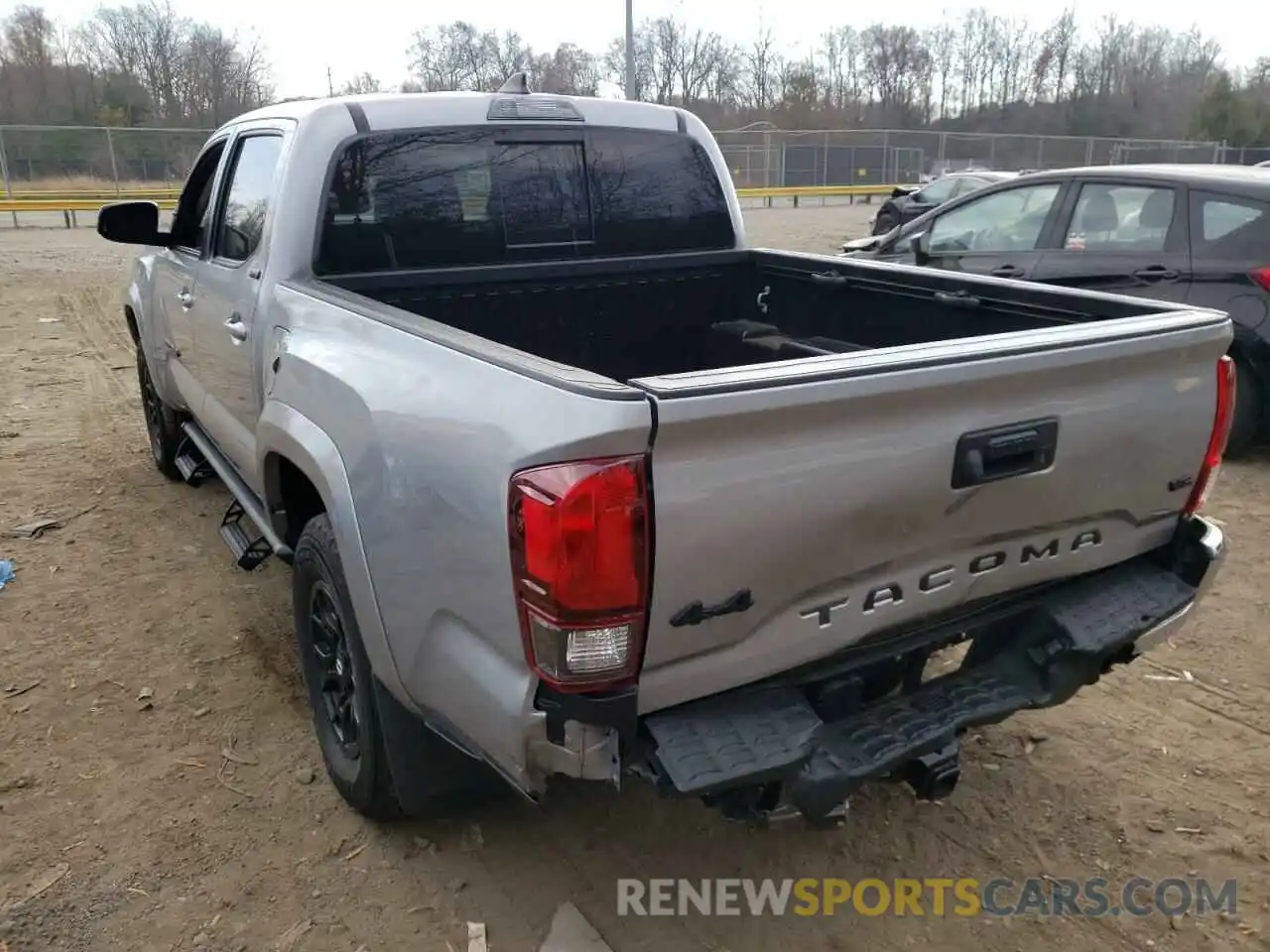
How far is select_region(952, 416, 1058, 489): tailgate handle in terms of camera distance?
2.29 meters

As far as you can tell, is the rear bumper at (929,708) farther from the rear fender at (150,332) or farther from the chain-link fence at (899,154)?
the chain-link fence at (899,154)

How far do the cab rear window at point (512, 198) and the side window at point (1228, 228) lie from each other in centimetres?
364

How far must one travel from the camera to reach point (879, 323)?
3770 millimetres

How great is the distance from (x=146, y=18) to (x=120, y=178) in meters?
31.0

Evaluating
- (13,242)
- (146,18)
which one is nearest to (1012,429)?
(13,242)

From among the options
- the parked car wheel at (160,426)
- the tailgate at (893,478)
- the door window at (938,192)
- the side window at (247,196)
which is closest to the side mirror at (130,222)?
the side window at (247,196)

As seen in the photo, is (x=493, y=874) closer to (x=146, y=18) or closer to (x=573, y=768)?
(x=573, y=768)

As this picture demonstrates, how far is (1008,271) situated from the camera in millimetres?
7227

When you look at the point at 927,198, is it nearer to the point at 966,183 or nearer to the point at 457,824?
the point at 966,183

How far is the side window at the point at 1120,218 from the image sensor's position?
6480 mm

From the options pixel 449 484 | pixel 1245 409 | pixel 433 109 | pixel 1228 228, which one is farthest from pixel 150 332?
pixel 1245 409

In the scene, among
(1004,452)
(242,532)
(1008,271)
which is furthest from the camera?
(1008,271)

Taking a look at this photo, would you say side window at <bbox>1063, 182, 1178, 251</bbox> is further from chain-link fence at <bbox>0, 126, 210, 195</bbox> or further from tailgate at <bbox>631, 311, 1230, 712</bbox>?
chain-link fence at <bbox>0, 126, 210, 195</bbox>

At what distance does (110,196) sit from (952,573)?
29231 mm
